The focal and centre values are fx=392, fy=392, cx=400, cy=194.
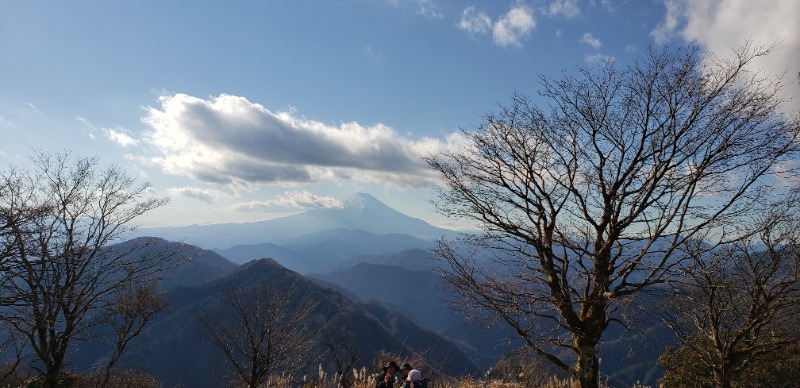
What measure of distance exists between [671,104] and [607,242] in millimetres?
2789

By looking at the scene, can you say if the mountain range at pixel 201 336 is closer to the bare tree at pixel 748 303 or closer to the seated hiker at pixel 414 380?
the bare tree at pixel 748 303

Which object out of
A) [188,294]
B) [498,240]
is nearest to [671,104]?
[498,240]

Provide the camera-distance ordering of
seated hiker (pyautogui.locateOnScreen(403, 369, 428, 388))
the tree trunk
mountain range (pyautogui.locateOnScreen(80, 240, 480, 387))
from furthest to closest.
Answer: mountain range (pyautogui.locateOnScreen(80, 240, 480, 387)) → seated hiker (pyautogui.locateOnScreen(403, 369, 428, 388)) → the tree trunk

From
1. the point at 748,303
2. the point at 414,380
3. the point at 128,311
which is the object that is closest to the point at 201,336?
the point at 128,311

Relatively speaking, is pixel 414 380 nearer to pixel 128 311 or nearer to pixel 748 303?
pixel 748 303

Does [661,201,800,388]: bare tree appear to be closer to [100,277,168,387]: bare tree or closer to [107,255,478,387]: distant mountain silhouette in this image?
[100,277,168,387]: bare tree

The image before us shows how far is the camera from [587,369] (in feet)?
24.9

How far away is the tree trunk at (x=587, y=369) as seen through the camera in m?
7.55

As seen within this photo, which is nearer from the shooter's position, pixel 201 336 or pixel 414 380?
pixel 414 380

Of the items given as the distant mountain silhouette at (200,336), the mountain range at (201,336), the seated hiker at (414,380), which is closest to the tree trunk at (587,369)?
the seated hiker at (414,380)

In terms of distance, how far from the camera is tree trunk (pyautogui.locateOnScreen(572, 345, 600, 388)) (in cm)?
755

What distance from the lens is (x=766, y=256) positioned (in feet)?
43.9

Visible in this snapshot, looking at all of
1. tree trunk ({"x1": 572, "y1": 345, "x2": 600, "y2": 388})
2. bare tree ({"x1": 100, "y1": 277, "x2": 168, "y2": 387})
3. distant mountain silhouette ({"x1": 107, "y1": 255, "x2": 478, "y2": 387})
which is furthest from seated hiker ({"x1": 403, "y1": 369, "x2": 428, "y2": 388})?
distant mountain silhouette ({"x1": 107, "y1": 255, "x2": 478, "y2": 387})

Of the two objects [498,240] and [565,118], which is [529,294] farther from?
[565,118]
